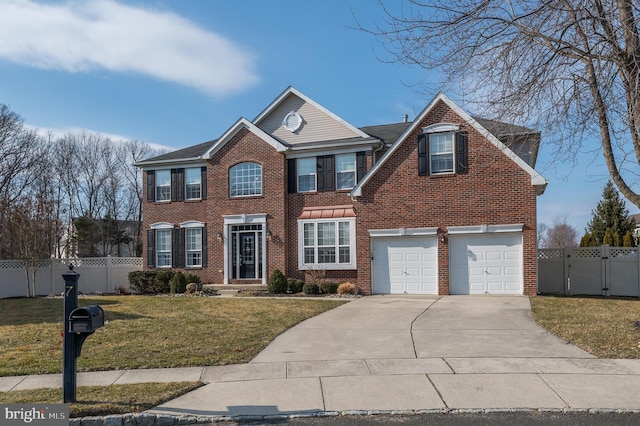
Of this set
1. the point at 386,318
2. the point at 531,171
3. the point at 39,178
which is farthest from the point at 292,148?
the point at 39,178

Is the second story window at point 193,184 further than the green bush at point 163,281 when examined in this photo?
Yes

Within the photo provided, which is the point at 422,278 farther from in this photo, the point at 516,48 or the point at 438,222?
the point at 516,48

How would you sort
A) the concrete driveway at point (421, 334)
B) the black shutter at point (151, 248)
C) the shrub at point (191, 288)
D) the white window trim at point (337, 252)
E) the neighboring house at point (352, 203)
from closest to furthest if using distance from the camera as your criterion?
the concrete driveway at point (421, 334) → the neighboring house at point (352, 203) → the white window trim at point (337, 252) → the shrub at point (191, 288) → the black shutter at point (151, 248)

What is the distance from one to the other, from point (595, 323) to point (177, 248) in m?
17.6

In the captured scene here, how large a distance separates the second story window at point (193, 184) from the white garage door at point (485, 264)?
11833 millimetres

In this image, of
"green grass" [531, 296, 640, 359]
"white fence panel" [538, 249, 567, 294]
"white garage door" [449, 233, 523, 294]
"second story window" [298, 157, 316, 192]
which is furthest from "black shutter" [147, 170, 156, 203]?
"green grass" [531, 296, 640, 359]

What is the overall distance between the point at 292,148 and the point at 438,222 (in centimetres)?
719

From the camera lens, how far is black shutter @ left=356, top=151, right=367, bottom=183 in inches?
815

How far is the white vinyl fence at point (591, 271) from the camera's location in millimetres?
18188

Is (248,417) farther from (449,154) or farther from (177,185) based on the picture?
(177,185)

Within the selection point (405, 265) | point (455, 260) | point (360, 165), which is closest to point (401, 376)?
point (455, 260)

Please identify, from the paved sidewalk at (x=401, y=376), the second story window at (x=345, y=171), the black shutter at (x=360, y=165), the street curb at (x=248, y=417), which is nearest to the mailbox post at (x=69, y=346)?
the street curb at (x=248, y=417)

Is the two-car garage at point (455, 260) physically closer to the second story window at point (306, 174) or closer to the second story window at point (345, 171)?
the second story window at point (345, 171)

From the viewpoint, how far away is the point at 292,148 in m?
21.6
